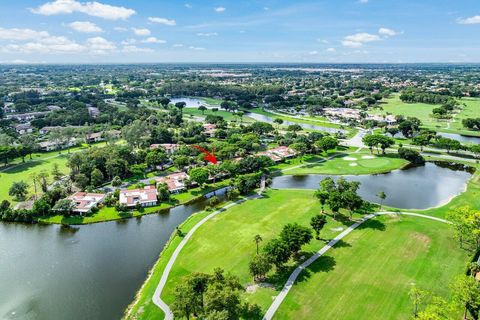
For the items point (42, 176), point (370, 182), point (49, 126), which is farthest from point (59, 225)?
point (49, 126)

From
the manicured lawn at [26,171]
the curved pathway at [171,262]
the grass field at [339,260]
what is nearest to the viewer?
the curved pathway at [171,262]

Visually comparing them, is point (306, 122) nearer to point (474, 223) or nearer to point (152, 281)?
point (474, 223)

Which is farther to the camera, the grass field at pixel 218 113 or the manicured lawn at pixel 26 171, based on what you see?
the grass field at pixel 218 113

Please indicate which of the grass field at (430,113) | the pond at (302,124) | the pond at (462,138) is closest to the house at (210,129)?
the pond at (302,124)

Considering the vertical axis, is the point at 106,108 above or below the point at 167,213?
above

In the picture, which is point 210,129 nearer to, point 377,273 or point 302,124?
point 302,124

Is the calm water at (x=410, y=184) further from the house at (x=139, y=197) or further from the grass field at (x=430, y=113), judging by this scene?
the grass field at (x=430, y=113)

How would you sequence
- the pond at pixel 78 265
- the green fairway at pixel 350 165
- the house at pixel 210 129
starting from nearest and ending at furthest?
1. the pond at pixel 78 265
2. the green fairway at pixel 350 165
3. the house at pixel 210 129
